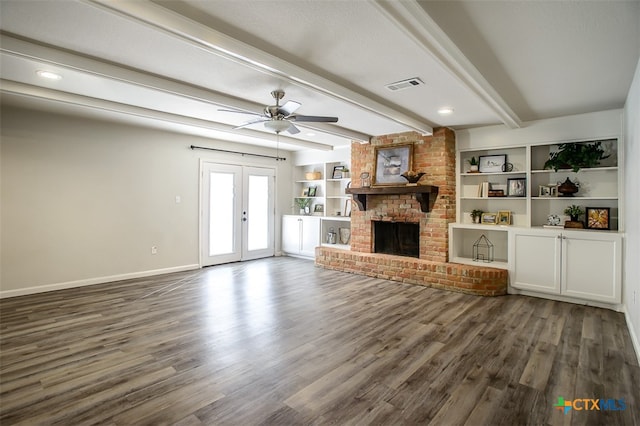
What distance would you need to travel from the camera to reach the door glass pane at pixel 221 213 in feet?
21.5

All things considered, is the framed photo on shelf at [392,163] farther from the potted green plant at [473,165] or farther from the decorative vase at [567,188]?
the decorative vase at [567,188]

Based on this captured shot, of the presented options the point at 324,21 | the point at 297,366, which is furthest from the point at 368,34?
the point at 297,366

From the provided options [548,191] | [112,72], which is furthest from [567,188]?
[112,72]

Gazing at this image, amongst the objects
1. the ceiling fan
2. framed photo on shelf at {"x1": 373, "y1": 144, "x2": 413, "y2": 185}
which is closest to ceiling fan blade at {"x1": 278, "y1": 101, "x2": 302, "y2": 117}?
the ceiling fan

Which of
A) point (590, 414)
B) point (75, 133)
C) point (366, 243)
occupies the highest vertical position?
point (75, 133)

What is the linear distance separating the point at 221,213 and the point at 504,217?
5.10m

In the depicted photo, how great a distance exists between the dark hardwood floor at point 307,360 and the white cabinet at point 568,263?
232 mm

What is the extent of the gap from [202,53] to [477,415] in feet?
10.7

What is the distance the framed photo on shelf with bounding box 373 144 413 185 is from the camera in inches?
220

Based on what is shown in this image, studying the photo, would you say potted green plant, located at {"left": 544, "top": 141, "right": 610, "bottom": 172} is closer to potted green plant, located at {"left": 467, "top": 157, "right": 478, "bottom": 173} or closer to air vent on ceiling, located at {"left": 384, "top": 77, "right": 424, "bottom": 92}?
potted green plant, located at {"left": 467, "top": 157, "right": 478, "bottom": 173}

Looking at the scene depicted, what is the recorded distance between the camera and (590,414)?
2049 mm

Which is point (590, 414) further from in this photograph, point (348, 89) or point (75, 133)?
point (75, 133)

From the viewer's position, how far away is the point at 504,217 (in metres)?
5.14

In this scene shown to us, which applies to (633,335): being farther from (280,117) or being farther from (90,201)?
(90,201)
